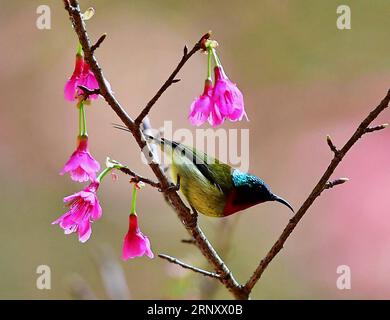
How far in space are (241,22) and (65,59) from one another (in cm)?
91

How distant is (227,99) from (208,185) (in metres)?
0.21

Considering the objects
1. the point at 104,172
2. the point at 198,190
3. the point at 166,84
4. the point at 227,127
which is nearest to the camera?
the point at 166,84

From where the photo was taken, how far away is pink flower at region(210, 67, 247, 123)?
3.47 ft

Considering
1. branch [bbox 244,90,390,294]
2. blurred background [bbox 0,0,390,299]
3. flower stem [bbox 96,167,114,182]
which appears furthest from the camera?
blurred background [bbox 0,0,390,299]

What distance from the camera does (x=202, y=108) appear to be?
1061 mm

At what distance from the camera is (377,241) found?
2.26 m

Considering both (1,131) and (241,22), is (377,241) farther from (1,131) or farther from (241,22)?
(1,131)

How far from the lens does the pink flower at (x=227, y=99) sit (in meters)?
1.06

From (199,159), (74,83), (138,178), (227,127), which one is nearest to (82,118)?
(74,83)

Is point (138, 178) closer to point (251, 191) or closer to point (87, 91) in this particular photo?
point (87, 91)

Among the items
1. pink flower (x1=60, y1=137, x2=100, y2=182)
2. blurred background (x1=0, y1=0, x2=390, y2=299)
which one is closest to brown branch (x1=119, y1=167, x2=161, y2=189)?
pink flower (x1=60, y1=137, x2=100, y2=182)

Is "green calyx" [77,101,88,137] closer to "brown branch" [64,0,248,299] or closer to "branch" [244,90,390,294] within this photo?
"brown branch" [64,0,248,299]

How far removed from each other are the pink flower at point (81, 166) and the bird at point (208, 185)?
16 cm

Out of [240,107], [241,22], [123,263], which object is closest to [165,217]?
[123,263]
